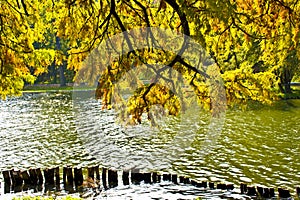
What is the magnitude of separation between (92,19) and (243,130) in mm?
18812

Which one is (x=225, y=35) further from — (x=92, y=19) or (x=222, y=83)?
(x=92, y=19)

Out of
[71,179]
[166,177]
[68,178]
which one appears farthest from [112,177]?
[166,177]

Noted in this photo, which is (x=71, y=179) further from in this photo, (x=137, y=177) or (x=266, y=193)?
(x=266, y=193)

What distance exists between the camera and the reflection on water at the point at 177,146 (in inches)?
671

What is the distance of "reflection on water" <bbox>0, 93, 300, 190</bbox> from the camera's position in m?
17.0

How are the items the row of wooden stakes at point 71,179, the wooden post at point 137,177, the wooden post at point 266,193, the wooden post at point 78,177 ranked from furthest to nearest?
the wooden post at point 137,177
the wooden post at point 78,177
the row of wooden stakes at point 71,179
the wooden post at point 266,193

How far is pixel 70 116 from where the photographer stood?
119ft

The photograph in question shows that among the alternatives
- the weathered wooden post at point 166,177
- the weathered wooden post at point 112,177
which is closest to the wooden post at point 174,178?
the weathered wooden post at point 166,177

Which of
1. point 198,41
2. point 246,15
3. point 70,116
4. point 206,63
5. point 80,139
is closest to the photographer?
point 198,41

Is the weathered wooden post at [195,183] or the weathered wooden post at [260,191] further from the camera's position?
the weathered wooden post at [195,183]

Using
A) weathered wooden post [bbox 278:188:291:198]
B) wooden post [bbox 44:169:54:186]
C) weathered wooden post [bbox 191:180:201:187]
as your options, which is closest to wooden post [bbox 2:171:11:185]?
wooden post [bbox 44:169:54:186]

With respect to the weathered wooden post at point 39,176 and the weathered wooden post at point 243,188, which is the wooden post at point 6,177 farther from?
the weathered wooden post at point 243,188

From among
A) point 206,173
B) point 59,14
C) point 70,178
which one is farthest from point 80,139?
point 59,14

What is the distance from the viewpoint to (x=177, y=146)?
22.2 m
